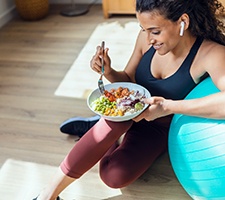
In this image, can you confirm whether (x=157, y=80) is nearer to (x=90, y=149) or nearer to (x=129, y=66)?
(x=129, y=66)

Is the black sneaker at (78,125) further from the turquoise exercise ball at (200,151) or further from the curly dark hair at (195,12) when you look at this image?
the curly dark hair at (195,12)

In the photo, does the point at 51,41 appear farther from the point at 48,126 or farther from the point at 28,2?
the point at 48,126

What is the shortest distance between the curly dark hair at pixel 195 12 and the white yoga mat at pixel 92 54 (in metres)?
0.96

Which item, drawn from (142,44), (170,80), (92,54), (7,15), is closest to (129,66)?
(142,44)

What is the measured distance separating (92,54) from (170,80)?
4.03ft

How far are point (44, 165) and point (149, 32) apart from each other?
752 mm

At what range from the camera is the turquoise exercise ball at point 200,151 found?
1121 millimetres

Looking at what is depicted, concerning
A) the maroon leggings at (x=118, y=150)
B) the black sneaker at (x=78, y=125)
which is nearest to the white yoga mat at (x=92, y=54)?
the black sneaker at (x=78, y=125)

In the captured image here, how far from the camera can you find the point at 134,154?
1419mm

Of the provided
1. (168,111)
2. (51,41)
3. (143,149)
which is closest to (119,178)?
(143,149)

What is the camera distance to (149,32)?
3.98 ft

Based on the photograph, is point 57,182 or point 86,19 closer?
point 57,182

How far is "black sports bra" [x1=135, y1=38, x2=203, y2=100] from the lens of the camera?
128 cm

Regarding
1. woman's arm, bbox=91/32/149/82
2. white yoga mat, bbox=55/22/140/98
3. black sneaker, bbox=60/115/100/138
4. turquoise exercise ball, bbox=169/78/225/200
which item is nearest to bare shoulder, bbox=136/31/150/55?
woman's arm, bbox=91/32/149/82
